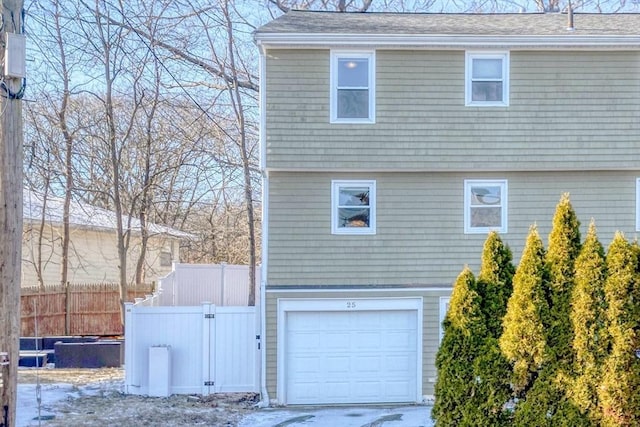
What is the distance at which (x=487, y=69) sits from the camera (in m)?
12.1

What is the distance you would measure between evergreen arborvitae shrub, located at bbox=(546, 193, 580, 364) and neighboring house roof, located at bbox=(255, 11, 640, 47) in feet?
18.5

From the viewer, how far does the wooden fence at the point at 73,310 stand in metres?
18.2

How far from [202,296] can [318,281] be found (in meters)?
7.96

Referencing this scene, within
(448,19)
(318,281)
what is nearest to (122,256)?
(318,281)

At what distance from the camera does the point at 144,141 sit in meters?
21.9

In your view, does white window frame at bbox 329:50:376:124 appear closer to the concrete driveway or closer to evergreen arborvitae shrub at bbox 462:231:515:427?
the concrete driveway

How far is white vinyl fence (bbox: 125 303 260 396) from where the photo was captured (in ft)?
40.8

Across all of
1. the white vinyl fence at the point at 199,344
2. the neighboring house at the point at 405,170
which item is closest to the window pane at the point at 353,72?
the neighboring house at the point at 405,170

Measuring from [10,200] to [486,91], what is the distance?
8371mm

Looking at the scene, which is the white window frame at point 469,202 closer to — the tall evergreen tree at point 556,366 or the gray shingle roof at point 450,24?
the gray shingle roof at point 450,24

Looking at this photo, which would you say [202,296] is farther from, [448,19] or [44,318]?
Answer: [448,19]

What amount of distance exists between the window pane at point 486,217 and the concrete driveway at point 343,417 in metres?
3.36

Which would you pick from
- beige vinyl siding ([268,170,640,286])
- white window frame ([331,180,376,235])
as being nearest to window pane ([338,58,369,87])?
→ beige vinyl siding ([268,170,640,286])

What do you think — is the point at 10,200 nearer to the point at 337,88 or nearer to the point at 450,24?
the point at 337,88
